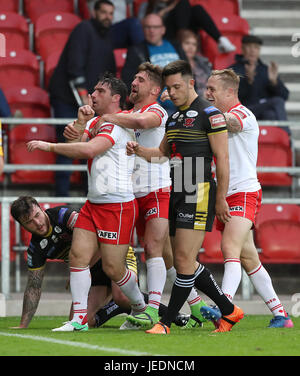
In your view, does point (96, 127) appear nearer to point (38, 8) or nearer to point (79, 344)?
point (79, 344)

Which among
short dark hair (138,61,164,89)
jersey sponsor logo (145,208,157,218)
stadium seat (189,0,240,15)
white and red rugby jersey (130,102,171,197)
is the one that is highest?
stadium seat (189,0,240,15)

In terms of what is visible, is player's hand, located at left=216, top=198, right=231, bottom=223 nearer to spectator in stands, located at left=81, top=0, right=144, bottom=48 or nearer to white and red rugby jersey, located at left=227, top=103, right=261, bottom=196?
white and red rugby jersey, located at left=227, top=103, right=261, bottom=196

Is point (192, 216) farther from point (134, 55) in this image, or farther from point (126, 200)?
point (134, 55)

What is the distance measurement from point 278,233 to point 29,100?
3.42 metres

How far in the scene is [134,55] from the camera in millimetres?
10070

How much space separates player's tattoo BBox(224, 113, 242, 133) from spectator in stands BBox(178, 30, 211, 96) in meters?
4.04

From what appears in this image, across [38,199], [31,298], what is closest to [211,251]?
[38,199]

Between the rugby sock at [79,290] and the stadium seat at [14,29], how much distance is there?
18.9 feet

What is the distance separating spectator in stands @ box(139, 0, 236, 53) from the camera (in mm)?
11242

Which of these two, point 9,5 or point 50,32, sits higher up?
point 9,5

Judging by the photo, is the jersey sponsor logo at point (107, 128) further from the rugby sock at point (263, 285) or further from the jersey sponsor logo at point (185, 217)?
the rugby sock at point (263, 285)

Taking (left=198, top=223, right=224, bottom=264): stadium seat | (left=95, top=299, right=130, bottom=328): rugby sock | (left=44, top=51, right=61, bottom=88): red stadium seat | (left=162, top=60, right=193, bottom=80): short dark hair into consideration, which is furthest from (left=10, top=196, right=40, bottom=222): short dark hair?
(left=44, top=51, right=61, bottom=88): red stadium seat

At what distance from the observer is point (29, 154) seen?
9945 mm
